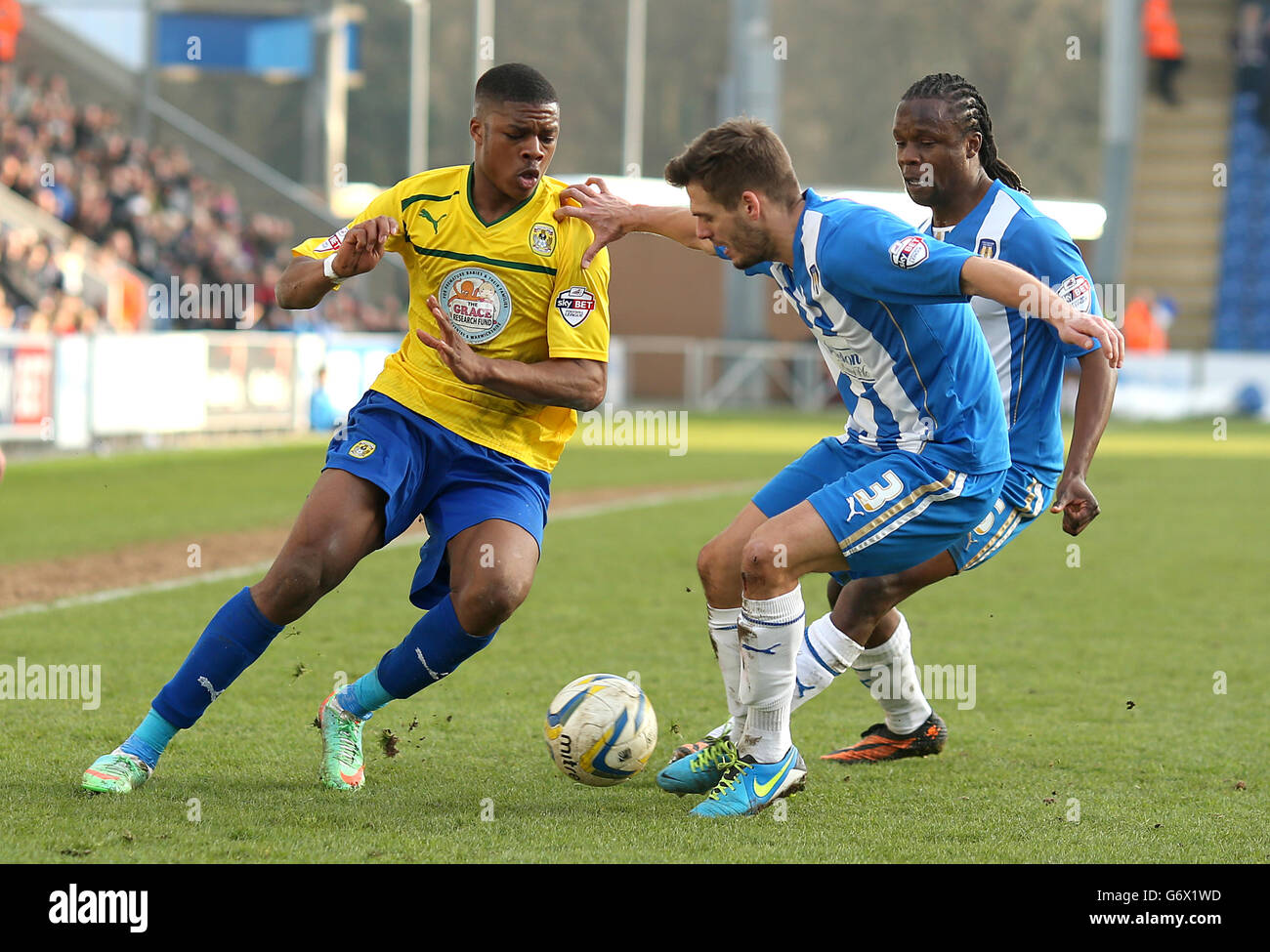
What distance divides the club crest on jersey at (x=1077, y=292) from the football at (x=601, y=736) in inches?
68.9

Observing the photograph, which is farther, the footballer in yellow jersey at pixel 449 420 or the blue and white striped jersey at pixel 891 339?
the footballer in yellow jersey at pixel 449 420

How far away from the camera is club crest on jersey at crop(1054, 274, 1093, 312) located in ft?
15.3

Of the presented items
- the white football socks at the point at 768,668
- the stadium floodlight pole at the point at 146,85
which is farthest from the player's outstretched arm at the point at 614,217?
the stadium floodlight pole at the point at 146,85

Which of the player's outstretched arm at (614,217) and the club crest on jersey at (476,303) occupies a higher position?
the player's outstretched arm at (614,217)

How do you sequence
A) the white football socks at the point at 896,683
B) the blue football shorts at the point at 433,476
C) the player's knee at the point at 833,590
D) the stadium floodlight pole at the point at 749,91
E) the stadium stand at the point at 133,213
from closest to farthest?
the blue football shorts at the point at 433,476, the player's knee at the point at 833,590, the white football socks at the point at 896,683, the stadium stand at the point at 133,213, the stadium floodlight pole at the point at 749,91

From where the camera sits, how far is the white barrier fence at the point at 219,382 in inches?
578

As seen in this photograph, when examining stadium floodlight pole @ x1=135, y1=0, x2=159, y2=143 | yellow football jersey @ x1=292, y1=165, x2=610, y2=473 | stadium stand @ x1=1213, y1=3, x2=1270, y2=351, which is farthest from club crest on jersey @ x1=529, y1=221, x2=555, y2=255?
stadium stand @ x1=1213, y1=3, x2=1270, y2=351

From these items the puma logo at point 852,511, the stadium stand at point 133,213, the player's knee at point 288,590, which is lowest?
Result: the player's knee at point 288,590

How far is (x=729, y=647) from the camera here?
4836 millimetres

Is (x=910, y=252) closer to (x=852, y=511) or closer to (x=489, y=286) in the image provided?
(x=852, y=511)

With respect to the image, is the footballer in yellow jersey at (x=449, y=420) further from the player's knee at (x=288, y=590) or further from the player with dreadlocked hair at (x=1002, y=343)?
the player with dreadlocked hair at (x=1002, y=343)

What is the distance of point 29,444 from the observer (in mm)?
14852

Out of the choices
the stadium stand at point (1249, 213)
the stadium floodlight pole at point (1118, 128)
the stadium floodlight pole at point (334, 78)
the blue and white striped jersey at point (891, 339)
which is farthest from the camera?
the stadium stand at point (1249, 213)

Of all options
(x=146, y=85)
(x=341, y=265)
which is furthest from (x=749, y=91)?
(x=341, y=265)
